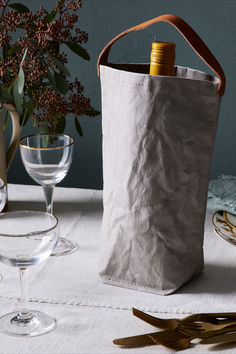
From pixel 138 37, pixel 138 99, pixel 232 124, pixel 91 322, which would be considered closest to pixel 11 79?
pixel 138 99

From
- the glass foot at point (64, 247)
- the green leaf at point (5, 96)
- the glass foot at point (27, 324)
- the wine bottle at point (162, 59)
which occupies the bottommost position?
the glass foot at point (27, 324)

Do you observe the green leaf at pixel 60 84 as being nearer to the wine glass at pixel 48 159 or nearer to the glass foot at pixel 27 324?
the wine glass at pixel 48 159

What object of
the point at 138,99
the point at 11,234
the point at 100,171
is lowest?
the point at 100,171

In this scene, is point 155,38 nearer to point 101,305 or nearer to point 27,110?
point 27,110

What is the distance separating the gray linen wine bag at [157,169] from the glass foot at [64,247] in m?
0.09

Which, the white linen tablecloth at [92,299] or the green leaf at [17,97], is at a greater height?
the green leaf at [17,97]

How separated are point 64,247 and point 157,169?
250 mm

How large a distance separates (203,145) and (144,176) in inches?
3.6

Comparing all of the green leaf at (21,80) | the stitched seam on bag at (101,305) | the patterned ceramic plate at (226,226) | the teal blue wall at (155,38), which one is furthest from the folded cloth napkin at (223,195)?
the teal blue wall at (155,38)

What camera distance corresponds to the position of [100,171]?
1706mm

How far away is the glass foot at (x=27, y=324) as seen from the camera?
69 cm

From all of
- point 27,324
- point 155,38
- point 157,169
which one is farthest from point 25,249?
point 155,38

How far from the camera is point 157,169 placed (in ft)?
2.50

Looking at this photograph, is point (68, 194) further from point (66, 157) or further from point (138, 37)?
point (138, 37)
